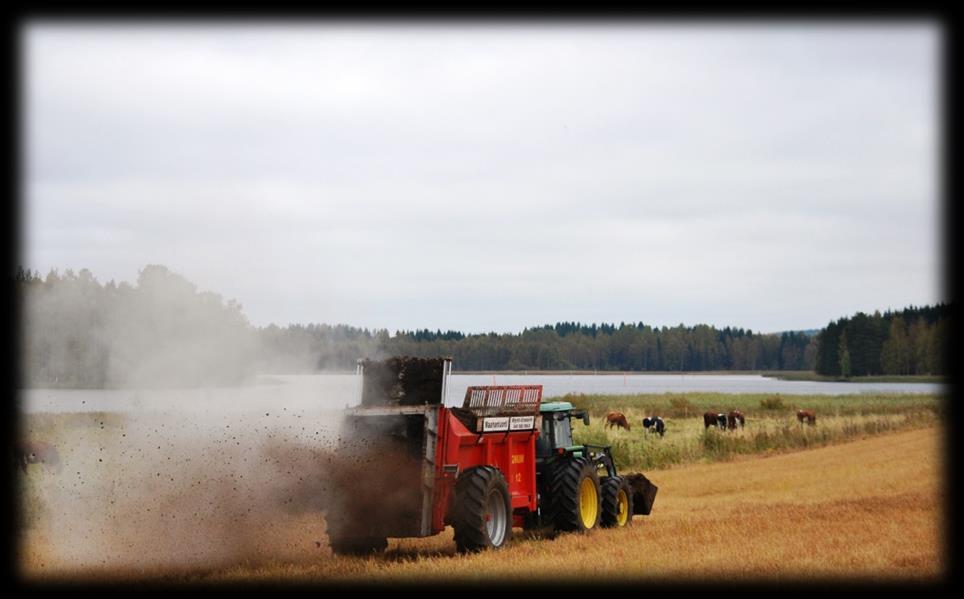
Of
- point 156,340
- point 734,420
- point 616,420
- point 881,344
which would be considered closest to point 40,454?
point 156,340

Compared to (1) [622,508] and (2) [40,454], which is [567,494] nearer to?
(1) [622,508]

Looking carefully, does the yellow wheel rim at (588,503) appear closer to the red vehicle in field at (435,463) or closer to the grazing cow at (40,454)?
the red vehicle in field at (435,463)

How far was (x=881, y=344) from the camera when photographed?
16300cm

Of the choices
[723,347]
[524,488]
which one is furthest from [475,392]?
[723,347]

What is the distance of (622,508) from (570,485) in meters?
2.55

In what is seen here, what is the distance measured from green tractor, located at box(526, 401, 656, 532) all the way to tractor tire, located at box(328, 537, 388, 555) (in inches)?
120

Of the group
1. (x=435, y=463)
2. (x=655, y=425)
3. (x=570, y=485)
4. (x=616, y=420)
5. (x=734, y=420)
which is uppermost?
(x=435, y=463)

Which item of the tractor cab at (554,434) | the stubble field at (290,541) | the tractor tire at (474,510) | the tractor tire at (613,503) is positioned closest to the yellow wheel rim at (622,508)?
the tractor tire at (613,503)

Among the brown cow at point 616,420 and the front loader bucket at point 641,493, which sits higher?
the front loader bucket at point 641,493

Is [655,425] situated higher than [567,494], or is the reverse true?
[567,494]

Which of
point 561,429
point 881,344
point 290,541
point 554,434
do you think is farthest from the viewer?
point 881,344

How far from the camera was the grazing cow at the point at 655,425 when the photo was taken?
156 ft

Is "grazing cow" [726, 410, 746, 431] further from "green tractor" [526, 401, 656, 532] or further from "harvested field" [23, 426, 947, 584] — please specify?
"green tractor" [526, 401, 656, 532]

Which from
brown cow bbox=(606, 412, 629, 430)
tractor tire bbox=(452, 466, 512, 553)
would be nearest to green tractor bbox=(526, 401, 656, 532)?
tractor tire bbox=(452, 466, 512, 553)
